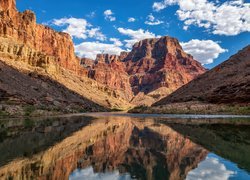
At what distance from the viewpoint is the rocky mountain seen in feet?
314

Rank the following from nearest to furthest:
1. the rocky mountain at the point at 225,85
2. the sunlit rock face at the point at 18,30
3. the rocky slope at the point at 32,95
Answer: the rocky slope at the point at 32,95 → the rocky mountain at the point at 225,85 → the sunlit rock face at the point at 18,30

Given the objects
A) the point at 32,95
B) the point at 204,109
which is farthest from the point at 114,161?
the point at 32,95

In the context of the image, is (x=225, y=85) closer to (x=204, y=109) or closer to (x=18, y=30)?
(x=204, y=109)

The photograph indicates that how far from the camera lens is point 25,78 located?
113312 mm

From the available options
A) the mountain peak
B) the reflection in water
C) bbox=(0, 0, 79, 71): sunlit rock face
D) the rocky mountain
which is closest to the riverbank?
the rocky mountain

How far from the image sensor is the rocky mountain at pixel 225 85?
95.8m

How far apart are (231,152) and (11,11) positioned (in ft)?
584

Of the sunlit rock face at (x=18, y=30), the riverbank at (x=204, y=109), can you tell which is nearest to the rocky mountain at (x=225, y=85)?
the riverbank at (x=204, y=109)

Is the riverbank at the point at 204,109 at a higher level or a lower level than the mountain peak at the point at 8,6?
lower

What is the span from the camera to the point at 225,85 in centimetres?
10488

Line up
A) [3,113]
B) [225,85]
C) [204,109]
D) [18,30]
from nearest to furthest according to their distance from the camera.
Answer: [3,113]
[204,109]
[225,85]
[18,30]

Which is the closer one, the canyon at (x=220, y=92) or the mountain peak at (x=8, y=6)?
the canyon at (x=220, y=92)

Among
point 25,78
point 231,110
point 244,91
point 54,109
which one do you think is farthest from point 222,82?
point 25,78

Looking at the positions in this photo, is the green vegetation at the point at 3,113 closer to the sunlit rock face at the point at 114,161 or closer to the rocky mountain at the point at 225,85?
the sunlit rock face at the point at 114,161
